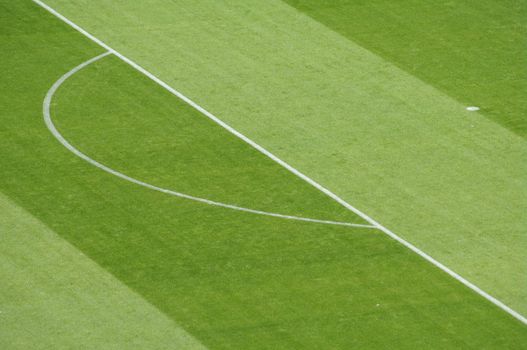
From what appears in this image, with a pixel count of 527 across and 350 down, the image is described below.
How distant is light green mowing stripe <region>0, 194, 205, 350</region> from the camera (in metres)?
16.5

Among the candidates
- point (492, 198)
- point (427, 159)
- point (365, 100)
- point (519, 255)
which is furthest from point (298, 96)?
point (519, 255)

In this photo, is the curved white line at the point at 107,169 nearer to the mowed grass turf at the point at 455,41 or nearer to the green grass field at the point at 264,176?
the green grass field at the point at 264,176

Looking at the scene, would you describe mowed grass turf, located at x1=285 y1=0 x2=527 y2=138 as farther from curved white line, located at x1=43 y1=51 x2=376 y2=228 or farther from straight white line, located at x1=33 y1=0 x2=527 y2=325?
curved white line, located at x1=43 y1=51 x2=376 y2=228

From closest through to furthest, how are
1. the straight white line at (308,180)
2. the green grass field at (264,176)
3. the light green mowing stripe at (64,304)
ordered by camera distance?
the light green mowing stripe at (64,304)
the green grass field at (264,176)
the straight white line at (308,180)

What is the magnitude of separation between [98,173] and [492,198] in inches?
234

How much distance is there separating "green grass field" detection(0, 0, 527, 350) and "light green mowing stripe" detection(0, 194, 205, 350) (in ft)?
0.11

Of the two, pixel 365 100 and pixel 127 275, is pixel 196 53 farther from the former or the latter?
pixel 127 275

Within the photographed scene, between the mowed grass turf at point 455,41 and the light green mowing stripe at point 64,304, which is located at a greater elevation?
the mowed grass turf at point 455,41

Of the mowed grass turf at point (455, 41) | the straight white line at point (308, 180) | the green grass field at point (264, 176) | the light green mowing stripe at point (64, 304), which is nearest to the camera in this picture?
the light green mowing stripe at point (64, 304)

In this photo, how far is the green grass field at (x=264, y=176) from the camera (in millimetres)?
17250

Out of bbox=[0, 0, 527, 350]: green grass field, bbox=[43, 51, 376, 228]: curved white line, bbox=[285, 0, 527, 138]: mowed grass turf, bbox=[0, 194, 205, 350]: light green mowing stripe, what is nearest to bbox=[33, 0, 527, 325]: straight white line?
A: bbox=[0, 0, 527, 350]: green grass field

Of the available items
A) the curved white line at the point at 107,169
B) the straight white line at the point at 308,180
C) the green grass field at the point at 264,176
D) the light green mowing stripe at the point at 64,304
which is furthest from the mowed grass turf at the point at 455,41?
the light green mowing stripe at the point at 64,304

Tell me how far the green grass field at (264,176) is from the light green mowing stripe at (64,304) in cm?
3

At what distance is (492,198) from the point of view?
20.3 metres
